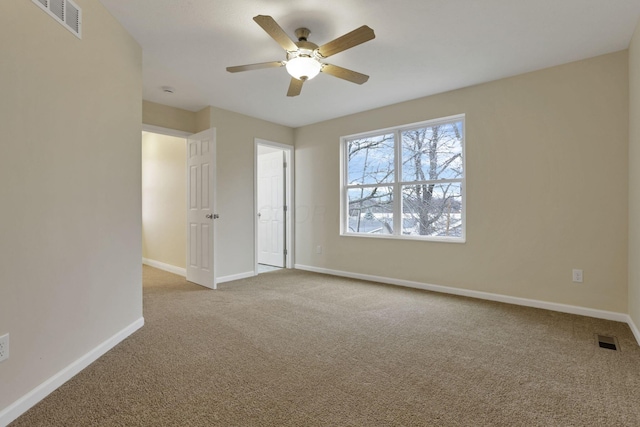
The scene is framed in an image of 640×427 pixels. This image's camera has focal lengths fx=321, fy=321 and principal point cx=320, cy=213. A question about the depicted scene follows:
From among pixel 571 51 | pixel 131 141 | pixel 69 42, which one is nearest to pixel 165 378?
pixel 131 141

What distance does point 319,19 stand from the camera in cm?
242

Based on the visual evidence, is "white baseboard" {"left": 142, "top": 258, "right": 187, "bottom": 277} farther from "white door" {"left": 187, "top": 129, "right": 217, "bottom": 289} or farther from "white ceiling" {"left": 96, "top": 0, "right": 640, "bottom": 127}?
"white ceiling" {"left": 96, "top": 0, "right": 640, "bottom": 127}

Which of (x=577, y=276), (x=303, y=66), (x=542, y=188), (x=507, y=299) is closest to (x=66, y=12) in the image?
(x=303, y=66)

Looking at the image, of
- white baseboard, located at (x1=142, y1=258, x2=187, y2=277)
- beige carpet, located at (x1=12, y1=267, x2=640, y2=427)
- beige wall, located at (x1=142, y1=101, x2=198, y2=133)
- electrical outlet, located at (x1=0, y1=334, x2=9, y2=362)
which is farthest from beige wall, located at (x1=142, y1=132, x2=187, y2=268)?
electrical outlet, located at (x1=0, y1=334, x2=9, y2=362)

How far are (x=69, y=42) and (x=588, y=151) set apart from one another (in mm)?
4228

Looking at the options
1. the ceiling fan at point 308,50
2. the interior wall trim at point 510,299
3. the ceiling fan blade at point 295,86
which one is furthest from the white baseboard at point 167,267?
the ceiling fan at point 308,50

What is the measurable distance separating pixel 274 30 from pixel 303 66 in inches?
15.4

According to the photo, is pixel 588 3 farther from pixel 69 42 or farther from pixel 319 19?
pixel 69 42

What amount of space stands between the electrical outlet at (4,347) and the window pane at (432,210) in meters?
3.90

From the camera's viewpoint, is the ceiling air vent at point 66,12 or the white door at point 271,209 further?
the white door at point 271,209

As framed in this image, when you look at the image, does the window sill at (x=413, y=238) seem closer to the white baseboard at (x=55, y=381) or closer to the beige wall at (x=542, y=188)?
the beige wall at (x=542, y=188)

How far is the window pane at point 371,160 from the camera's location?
456cm

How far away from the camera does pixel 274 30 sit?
2133 mm

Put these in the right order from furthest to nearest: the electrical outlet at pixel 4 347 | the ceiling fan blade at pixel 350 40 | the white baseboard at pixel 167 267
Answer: the white baseboard at pixel 167 267 < the ceiling fan blade at pixel 350 40 < the electrical outlet at pixel 4 347
